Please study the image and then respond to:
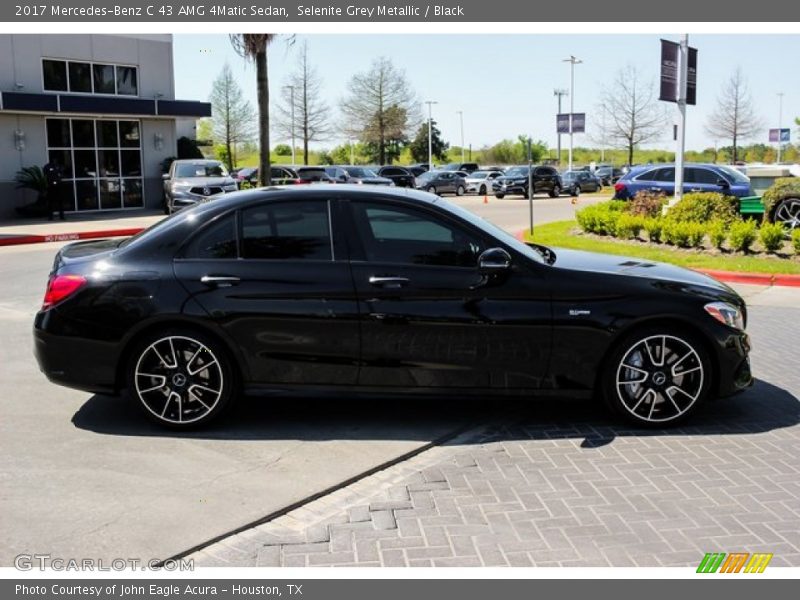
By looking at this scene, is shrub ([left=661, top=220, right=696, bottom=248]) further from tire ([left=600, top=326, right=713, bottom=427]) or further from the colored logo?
the colored logo

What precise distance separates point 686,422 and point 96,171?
26.2 meters

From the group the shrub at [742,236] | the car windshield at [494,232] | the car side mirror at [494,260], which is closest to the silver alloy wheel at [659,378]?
the car windshield at [494,232]

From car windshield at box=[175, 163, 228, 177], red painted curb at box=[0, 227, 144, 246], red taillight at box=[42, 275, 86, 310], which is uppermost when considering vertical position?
car windshield at box=[175, 163, 228, 177]

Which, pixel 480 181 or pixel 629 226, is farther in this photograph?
pixel 480 181

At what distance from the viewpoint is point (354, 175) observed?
38562 mm

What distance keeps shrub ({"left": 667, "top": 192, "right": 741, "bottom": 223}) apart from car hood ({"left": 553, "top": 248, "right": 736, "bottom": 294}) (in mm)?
10840

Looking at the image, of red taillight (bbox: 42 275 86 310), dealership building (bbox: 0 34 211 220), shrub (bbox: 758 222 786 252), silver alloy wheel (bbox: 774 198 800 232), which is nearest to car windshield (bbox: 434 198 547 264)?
red taillight (bbox: 42 275 86 310)

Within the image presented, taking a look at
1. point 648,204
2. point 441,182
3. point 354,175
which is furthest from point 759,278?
point 441,182

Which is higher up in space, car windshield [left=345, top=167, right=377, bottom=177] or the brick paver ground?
car windshield [left=345, top=167, right=377, bottom=177]

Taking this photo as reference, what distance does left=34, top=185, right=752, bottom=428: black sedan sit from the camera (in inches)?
211

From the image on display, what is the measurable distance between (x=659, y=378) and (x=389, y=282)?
6.31 feet

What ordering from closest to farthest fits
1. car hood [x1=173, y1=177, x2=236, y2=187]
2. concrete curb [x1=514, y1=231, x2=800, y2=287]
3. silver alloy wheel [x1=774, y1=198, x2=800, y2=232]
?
concrete curb [x1=514, y1=231, x2=800, y2=287] → silver alloy wheel [x1=774, y1=198, x2=800, y2=232] → car hood [x1=173, y1=177, x2=236, y2=187]

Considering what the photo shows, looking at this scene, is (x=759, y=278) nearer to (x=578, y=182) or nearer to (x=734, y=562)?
(x=734, y=562)

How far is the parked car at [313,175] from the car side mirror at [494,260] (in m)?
31.3
